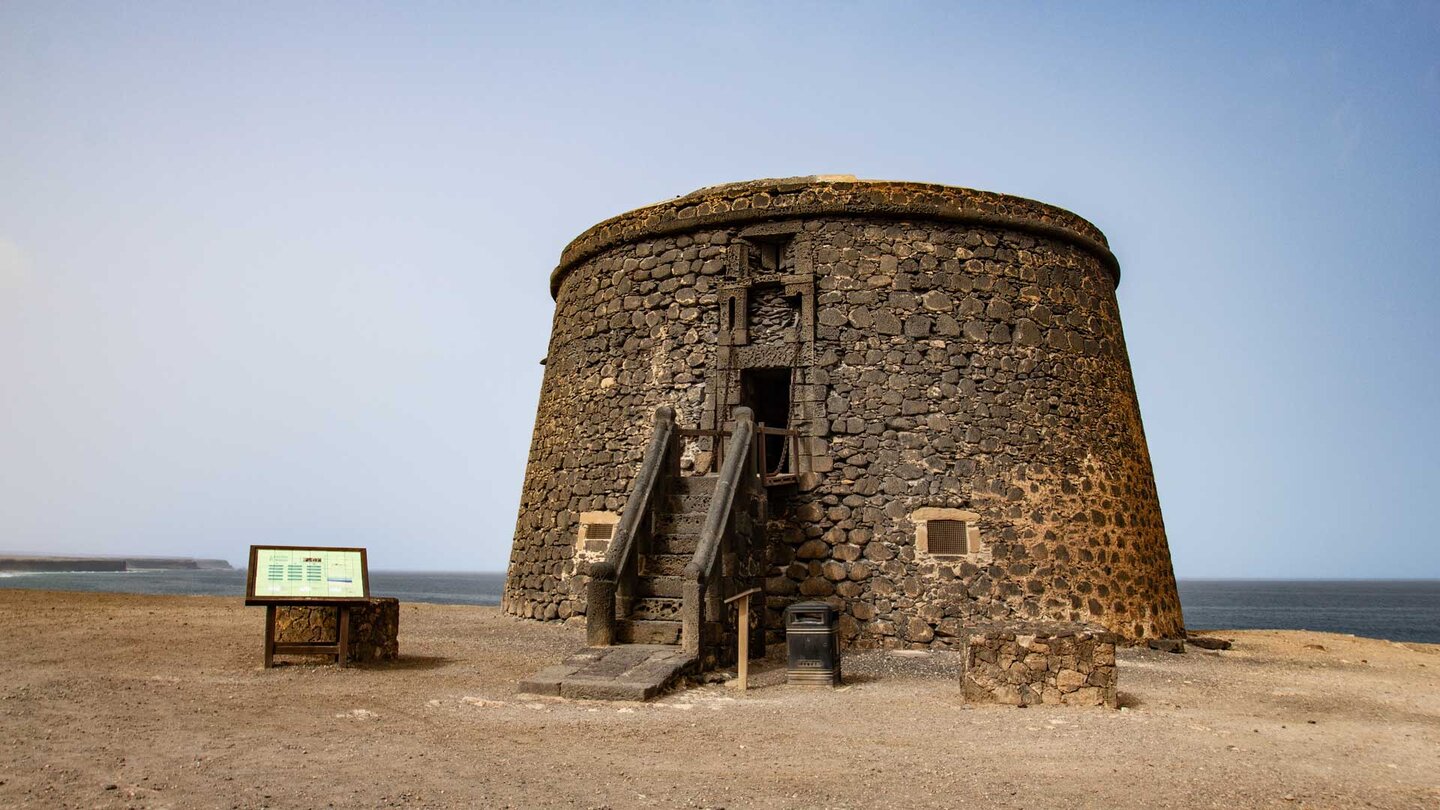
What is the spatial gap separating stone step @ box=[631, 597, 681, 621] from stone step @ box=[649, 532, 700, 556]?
0.65 metres

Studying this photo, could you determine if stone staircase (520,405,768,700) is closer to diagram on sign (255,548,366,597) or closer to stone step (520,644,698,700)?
stone step (520,644,698,700)

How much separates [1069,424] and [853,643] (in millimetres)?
3785

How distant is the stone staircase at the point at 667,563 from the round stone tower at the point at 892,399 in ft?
3.32

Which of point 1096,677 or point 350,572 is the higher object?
point 350,572

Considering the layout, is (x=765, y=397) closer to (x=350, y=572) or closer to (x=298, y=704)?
(x=350, y=572)

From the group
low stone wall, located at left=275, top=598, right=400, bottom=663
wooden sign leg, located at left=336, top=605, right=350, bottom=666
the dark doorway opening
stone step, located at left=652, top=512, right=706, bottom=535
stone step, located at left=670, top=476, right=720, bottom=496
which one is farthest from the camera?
the dark doorway opening

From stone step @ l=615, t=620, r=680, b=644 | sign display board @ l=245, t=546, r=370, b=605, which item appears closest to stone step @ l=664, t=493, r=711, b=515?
stone step @ l=615, t=620, r=680, b=644

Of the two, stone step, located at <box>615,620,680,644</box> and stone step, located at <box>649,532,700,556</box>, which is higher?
stone step, located at <box>649,532,700,556</box>

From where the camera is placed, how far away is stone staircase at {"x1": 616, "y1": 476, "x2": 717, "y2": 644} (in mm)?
10484

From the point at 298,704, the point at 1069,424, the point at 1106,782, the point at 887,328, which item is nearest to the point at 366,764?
the point at 298,704

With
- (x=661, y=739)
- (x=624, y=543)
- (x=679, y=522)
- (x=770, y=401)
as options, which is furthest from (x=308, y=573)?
(x=770, y=401)

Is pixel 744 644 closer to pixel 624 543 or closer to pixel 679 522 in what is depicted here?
pixel 624 543

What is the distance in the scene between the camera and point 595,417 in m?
14.6

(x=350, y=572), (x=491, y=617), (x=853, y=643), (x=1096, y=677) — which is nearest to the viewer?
(x=1096, y=677)
